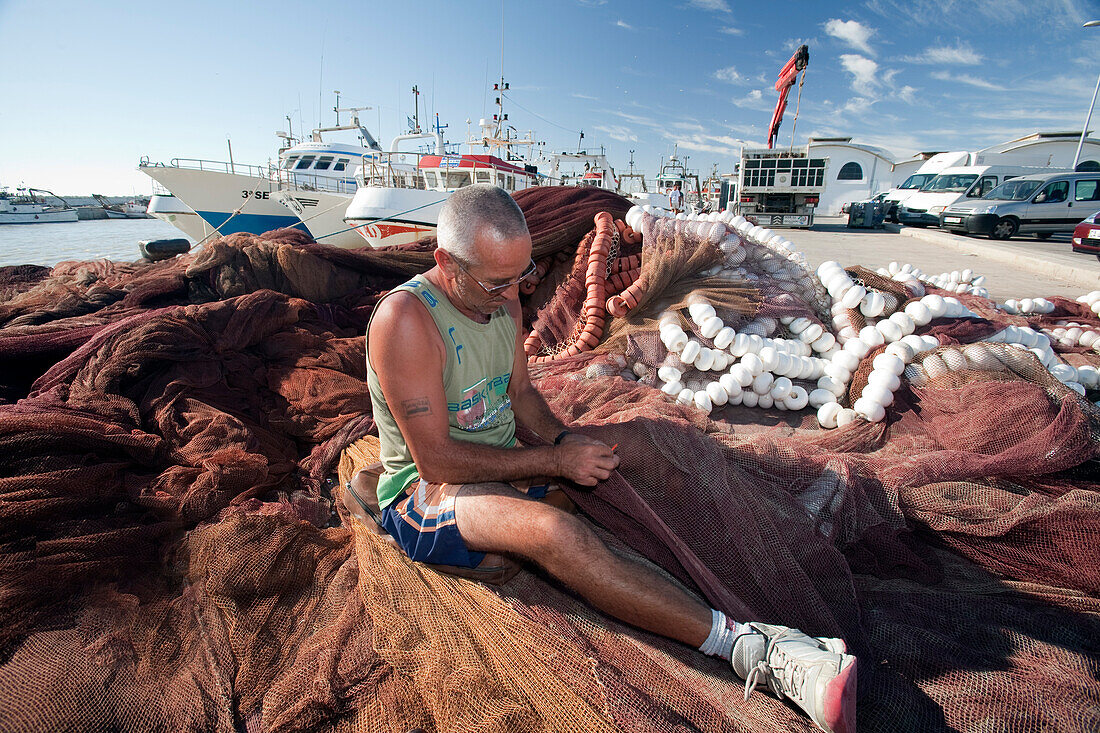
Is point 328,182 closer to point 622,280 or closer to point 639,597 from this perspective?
point 622,280

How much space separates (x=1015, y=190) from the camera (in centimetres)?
1700

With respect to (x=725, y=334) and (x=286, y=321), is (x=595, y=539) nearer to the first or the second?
(x=725, y=334)

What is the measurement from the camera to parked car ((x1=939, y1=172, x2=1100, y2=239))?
1576cm

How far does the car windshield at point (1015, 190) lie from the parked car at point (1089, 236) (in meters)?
6.82

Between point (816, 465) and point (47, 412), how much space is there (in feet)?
12.1

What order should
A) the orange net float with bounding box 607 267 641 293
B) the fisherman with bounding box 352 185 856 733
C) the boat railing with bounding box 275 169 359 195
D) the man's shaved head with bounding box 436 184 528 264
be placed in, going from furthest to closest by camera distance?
the boat railing with bounding box 275 169 359 195 → the orange net float with bounding box 607 267 641 293 → the man's shaved head with bounding box 436 184 528 264 → the fisherman with bounding box 352 185 856 733

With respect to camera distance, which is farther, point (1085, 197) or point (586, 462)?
point (1085, 197)

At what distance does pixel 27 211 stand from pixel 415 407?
62.9 meters

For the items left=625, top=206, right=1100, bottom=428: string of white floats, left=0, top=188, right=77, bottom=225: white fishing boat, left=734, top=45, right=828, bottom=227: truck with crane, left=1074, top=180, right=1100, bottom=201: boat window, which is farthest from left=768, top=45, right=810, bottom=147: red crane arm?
left=0, top=188, right=77, bottom=225: white fishing boat

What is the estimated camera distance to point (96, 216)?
59.5 meters

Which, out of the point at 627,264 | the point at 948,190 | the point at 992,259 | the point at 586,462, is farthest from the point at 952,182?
the point at 586,462

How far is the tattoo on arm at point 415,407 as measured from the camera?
1885mm

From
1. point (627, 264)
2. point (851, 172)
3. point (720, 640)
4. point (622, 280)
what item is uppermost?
point (851, 172)

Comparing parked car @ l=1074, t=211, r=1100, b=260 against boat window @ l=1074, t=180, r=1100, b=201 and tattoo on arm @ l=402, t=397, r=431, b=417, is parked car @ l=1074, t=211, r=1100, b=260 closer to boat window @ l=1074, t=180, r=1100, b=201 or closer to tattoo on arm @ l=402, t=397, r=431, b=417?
boat window @ l=1074, t=180, r=1100, b=201
